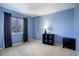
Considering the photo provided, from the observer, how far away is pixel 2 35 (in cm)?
437

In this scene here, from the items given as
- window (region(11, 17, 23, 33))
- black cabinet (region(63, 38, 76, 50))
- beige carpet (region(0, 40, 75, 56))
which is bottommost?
beige carpet (region(0, 40, 75, 56))

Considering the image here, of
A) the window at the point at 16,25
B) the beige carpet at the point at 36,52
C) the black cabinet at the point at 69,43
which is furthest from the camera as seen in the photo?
the window at the point at 16,25

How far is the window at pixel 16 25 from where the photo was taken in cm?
542

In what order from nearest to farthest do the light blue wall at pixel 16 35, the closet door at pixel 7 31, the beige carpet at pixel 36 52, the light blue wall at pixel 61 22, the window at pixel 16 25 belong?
the beige carpet at pixel 36 52, the light blue wall at pixel 16 35, the closet door at pixel 7 31, the light blue wall at pixel 61 22, the window at pixel 16 25

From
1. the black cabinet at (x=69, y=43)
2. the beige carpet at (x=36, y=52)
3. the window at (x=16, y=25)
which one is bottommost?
the beige carpet at (x=36, y=52)

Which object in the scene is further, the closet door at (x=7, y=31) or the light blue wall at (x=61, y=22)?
the light blue wall at (x=61, y=22)

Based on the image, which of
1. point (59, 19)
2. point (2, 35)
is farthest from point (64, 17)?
point (2, 35)

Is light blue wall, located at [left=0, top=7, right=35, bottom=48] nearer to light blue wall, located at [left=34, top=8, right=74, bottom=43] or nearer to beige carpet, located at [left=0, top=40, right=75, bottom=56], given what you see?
beige carpet, located at [left=0, top=40, right=75, bottom=56]

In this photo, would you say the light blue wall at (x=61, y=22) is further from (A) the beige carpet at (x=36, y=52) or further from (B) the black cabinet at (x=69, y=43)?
(A) the beige carpet at (x=36, y=52)

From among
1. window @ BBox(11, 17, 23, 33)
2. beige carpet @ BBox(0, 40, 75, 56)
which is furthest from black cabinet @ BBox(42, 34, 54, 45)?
window @ BBox(11, 17, 23, 33)

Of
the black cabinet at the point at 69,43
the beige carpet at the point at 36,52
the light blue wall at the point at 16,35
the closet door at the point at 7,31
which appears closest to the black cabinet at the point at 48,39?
the black cabinet at the point at 69,43

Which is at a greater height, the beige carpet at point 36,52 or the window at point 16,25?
the window at point 16,25

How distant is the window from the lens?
5.42m

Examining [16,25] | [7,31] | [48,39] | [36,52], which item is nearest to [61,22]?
A: [48,39]
